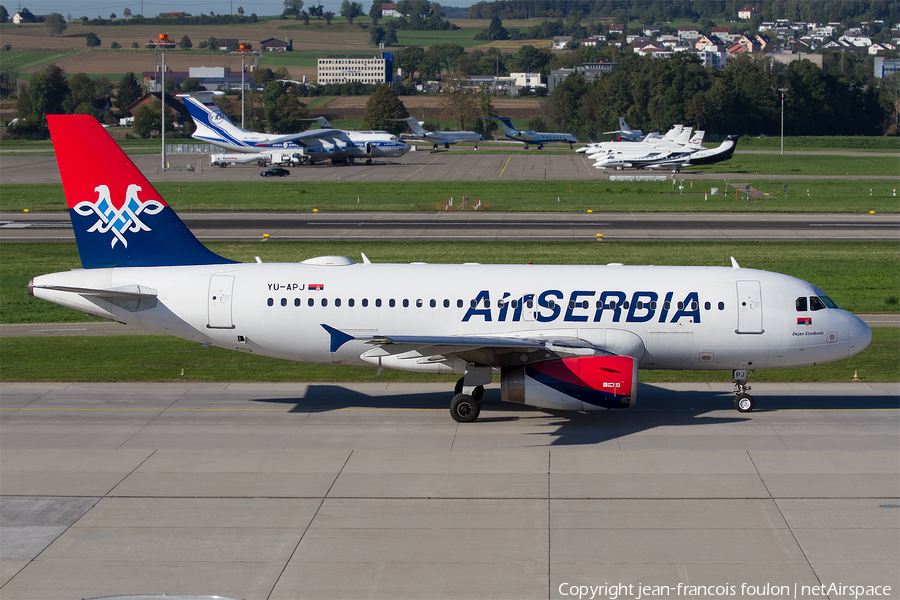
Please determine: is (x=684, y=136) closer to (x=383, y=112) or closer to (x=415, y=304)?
(x=383, y=112)

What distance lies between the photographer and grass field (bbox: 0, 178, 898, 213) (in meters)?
70.8

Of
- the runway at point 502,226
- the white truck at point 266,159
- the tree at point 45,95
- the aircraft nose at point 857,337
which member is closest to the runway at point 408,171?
the white truck at point 266,159

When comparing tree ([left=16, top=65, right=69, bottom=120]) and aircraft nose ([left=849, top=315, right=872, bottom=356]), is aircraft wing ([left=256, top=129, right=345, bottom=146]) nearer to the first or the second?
tree ([left=16, top=65, right=69, bottom=120])

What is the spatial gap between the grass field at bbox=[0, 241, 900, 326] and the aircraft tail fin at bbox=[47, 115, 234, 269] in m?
16.2

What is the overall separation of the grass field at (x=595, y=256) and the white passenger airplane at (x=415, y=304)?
649 inches

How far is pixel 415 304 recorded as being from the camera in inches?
945

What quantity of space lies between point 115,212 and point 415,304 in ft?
28.9

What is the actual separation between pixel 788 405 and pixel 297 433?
1397cm

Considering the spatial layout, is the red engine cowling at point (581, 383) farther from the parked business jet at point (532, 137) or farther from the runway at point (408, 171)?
the parked business jet at point (532, 137)

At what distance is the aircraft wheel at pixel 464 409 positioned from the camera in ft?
76.4

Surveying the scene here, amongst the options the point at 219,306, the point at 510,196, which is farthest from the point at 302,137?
the point at 219,306
